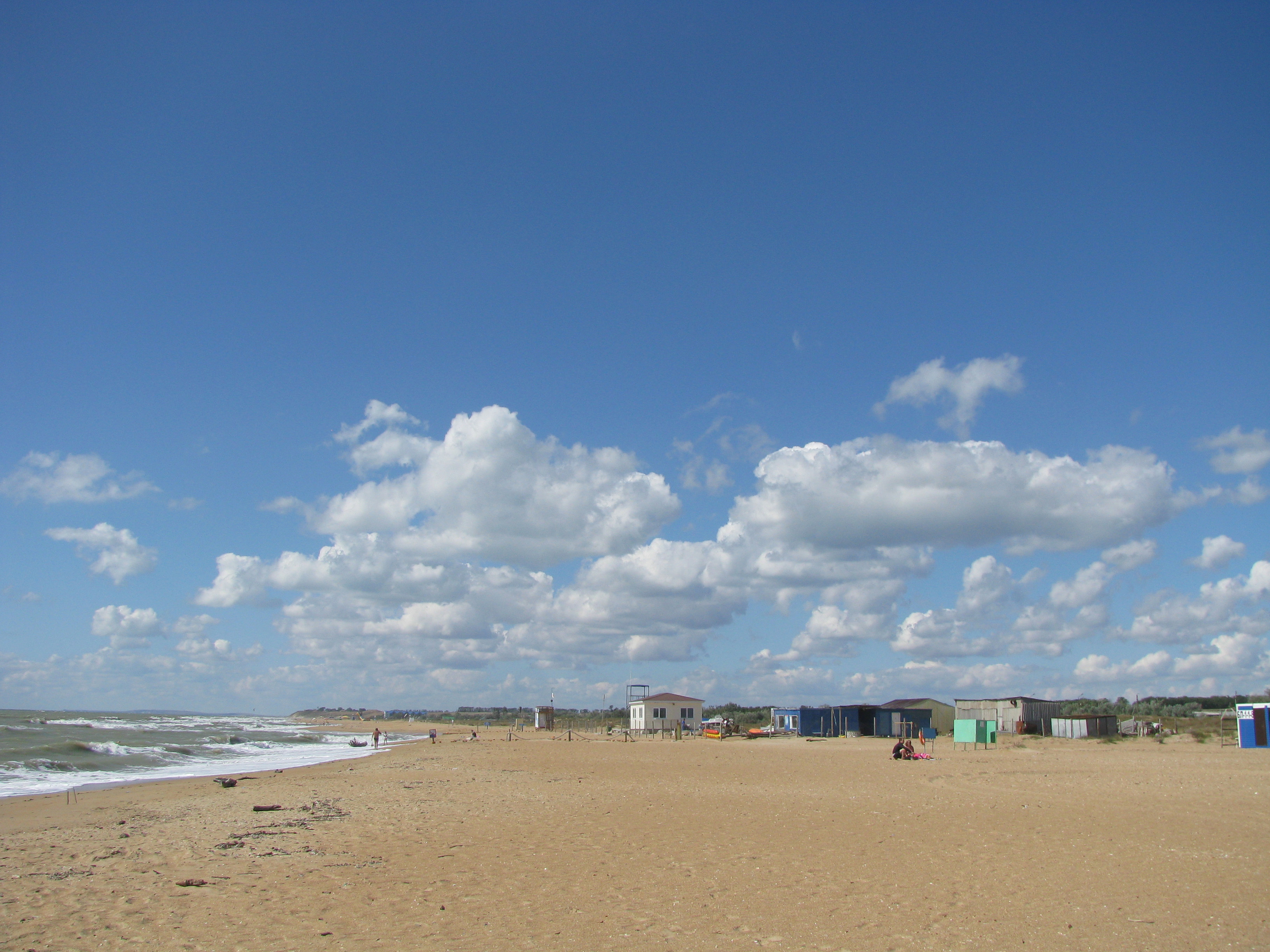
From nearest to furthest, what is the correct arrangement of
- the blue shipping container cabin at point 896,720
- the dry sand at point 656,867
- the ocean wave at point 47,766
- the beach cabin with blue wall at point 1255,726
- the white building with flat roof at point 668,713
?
the dry sand at point 656,867
the ocean wave at point 47,766
the beach cabin with blue wall at point 1255,726
the blue shipping container cabin at point 896,720
the white building with flat roof at point 668,713

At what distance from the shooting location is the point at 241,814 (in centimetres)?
1608

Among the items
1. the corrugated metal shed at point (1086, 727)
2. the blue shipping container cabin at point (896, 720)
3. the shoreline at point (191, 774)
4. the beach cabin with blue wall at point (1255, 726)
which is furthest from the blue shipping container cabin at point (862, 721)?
the shoreline at point (191, 774)

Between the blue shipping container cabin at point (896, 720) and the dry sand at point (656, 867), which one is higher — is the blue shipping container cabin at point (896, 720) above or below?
below

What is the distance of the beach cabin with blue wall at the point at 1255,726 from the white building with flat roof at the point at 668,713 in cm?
3562

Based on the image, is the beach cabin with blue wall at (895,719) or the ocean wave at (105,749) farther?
the beach cabin with blue wall at (895,719)

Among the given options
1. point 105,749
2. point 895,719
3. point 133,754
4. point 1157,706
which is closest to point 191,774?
point 133,754

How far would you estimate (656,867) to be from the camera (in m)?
10.8

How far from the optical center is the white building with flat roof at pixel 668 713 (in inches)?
2411

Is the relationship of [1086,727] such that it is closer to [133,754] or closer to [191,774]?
[191,774]

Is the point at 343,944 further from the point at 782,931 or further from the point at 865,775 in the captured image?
the point at 865,775

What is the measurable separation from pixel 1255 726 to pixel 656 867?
3197 cm

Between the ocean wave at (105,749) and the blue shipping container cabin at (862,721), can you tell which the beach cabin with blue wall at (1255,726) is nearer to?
the blue shipping container cabin at (862,721)

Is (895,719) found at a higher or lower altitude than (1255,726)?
lower

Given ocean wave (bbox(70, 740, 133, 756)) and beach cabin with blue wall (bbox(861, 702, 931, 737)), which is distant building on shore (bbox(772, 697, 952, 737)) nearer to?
beach cabin with blue wall (bbox(861, 702, 931, 737))
